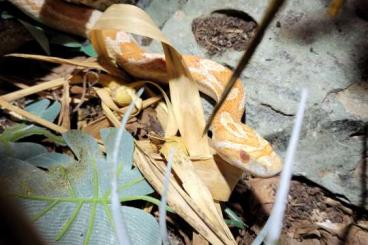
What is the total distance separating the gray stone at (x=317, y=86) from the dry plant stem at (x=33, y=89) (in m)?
1.15

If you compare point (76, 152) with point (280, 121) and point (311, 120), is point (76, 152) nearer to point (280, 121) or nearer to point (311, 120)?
point (280, 121)

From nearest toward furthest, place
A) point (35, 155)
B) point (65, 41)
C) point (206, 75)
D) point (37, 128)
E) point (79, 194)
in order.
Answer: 1. point (79, 194)
2. point (35, 155)
3. point (37, 128)
4. point (206, 75)
5. point (65, 41)

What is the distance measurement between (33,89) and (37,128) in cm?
35

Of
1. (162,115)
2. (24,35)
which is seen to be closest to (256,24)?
(162,115)

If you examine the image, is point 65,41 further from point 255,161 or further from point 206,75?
point 255,161

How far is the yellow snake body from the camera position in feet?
7.41

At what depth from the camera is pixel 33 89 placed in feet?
8.30

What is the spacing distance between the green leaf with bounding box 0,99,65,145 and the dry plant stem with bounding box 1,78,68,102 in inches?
3.2

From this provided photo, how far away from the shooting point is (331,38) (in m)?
2.43

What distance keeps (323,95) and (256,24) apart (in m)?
0.69

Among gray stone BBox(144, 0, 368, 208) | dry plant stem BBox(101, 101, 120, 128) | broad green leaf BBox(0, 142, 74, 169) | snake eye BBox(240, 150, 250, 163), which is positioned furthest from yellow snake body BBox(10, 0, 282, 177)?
broad green leaf BBox(0, 142, 74, 169)

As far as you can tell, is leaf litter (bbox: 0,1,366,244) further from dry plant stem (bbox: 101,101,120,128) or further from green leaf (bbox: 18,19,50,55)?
green leaf (bbox: 18,19,50,55)

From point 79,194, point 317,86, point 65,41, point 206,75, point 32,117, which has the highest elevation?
point 317,86

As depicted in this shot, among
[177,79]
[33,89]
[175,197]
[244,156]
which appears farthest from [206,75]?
[33,89]
